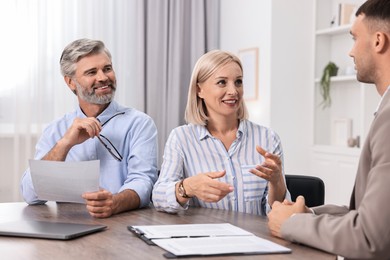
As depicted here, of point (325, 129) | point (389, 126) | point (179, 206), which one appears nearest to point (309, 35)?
point (325, 129)

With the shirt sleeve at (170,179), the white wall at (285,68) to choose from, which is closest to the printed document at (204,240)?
the shirt sleeve at (170,179)

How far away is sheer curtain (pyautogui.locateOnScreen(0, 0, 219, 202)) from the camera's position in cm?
452

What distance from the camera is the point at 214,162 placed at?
7.95 feet

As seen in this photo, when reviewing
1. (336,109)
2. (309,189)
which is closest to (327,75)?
(336,109)

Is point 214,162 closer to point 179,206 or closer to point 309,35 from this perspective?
point 179,206

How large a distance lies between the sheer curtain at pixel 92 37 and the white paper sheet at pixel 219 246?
326 cm

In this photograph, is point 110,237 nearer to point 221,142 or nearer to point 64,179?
point 64,179

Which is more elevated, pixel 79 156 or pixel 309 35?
pixel 309 35

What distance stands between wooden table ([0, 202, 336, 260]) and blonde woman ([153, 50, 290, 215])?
0.85 ft

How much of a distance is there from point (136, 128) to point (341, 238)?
1.36 metres

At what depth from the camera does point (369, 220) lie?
1.36 meters

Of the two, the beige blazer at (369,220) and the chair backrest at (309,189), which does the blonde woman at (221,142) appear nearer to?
the chair backrest at (309,189)

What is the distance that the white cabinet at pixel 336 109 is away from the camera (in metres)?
4.48

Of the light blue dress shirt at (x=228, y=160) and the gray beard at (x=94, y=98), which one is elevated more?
the gray beard at (x=94, y=98)
